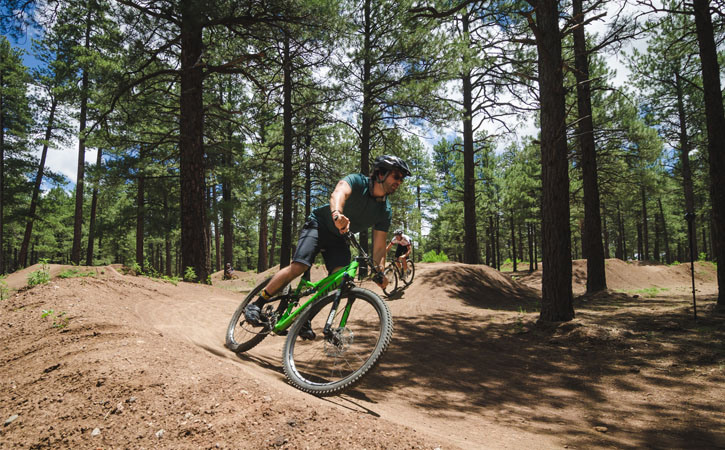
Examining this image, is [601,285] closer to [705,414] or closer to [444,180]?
[705,414]

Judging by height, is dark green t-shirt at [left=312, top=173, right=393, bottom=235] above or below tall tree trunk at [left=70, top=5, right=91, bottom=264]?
below

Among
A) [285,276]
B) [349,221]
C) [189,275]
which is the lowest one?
[189,275]

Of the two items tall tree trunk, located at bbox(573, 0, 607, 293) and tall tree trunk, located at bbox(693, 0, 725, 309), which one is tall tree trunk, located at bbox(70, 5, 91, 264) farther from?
tall tree trunk, located at bbox(693, 0, 725, 309)

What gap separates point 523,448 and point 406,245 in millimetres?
8434

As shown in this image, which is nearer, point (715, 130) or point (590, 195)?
point (715, 130)

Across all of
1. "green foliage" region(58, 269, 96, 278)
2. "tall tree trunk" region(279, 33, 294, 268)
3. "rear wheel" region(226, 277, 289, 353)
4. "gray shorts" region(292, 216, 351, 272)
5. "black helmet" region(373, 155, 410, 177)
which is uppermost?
"tall tree trunk" region(279, 33, 294, 268)

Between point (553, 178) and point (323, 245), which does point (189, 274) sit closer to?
point (323, 245)

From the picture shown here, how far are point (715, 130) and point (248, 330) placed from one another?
10.2 m

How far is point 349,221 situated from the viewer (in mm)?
3225

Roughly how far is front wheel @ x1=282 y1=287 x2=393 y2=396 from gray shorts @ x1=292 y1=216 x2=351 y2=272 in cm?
54

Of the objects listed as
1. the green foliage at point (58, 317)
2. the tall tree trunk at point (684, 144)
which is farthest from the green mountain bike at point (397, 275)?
the tall tree trunk at point (684, 144)

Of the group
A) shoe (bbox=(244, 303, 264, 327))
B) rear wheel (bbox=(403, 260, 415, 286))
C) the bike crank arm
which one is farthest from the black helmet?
rear wheel (bbox=(403, 260, 415, 286))

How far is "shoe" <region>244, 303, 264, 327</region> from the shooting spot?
12.2 feet

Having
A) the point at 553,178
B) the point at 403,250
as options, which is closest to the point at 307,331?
the point at 553,178
